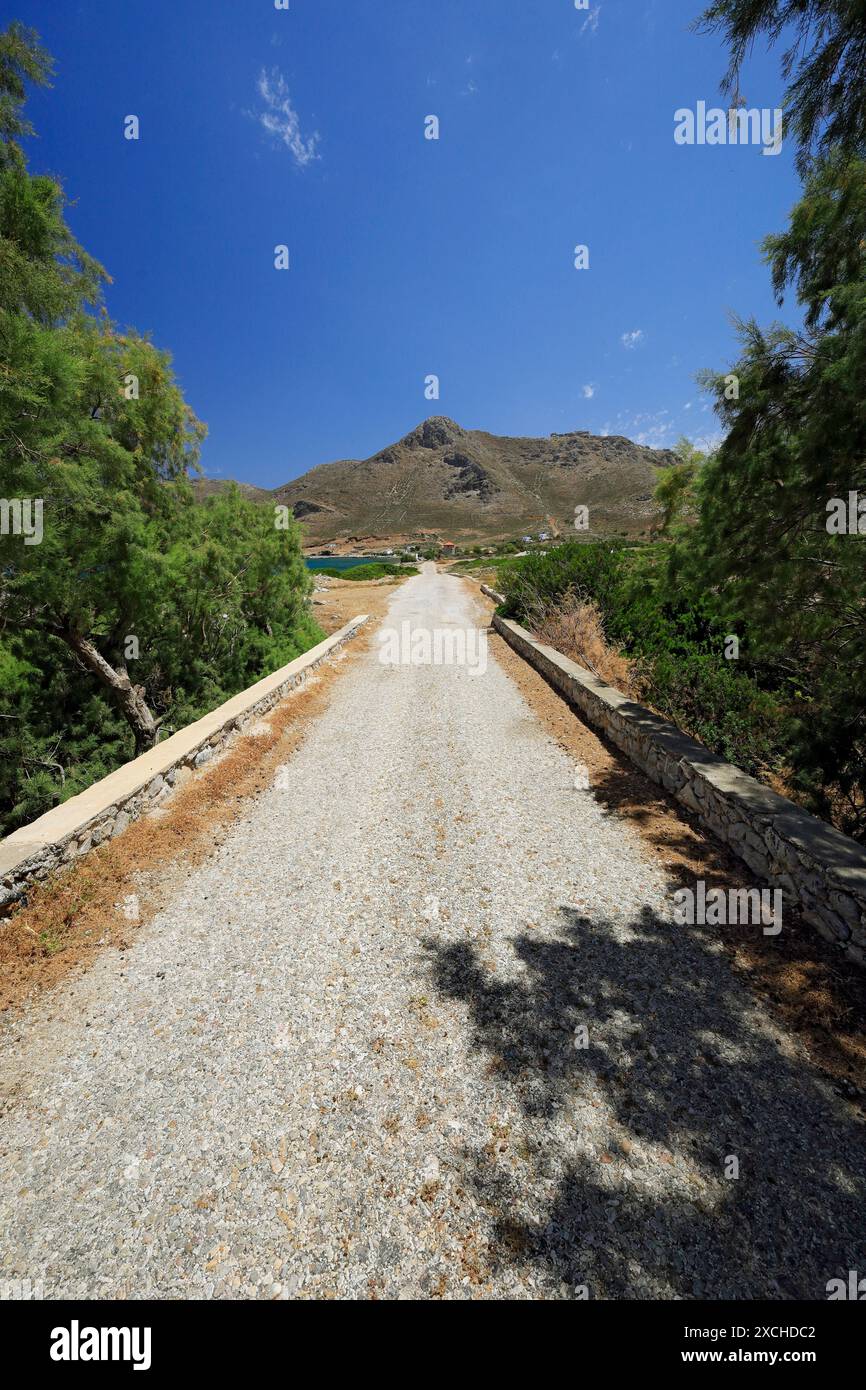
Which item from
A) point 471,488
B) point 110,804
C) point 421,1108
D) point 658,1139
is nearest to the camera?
point 658,1139

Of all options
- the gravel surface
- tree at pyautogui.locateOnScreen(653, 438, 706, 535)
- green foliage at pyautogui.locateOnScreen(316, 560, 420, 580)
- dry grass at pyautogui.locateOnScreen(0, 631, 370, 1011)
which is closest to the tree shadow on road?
the gravel surface

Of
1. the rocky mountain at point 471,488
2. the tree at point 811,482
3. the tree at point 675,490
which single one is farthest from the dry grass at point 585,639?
the rocky mountain at point 471,488

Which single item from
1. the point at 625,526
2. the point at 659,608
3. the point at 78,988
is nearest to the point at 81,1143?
the point at 78,988

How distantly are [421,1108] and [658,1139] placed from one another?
3.79 feet

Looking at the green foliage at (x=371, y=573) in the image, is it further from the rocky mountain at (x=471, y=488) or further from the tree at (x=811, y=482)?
the rocky mountain at (x=471, y=488)

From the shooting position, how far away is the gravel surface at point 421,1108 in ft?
6.41

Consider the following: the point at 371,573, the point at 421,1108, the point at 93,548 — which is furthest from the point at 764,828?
the point at 371,573

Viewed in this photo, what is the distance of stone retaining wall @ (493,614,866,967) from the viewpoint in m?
3.31

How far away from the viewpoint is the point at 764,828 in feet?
13.3

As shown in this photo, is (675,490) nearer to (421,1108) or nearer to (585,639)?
(585,639)

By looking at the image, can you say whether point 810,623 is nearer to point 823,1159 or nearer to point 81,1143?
point 823,1159

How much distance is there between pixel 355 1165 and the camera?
7.47 ft
